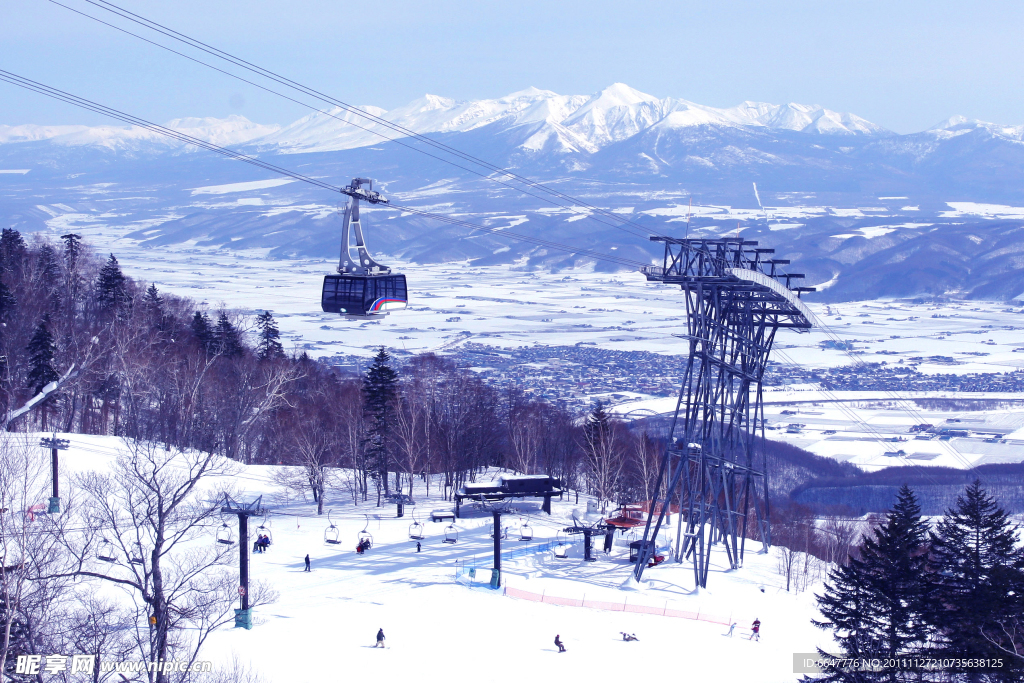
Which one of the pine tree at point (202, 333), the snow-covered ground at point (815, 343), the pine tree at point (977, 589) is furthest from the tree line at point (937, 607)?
the snow-covered ground at point (815, 343)

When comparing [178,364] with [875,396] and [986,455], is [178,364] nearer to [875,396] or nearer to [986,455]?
[986,455]

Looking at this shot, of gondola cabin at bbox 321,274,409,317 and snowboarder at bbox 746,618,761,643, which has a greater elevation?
gondola cabin at bbox 321,274,409,317

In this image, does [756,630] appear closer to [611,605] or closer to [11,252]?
[611,605]

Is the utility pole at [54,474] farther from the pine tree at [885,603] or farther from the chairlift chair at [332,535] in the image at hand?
the pine tree at [885,603]

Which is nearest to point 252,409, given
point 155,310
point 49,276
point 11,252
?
point 155,310

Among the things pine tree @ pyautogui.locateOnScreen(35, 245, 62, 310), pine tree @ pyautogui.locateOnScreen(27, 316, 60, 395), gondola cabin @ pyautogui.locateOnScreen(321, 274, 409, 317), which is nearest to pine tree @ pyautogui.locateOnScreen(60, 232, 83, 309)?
pine tree @ pyautogui.locateOnScreen(35, 245, 62, 310)

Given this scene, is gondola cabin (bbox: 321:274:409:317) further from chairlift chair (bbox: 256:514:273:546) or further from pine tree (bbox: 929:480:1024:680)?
pine tree (bbox: 929:480:1024:680)
